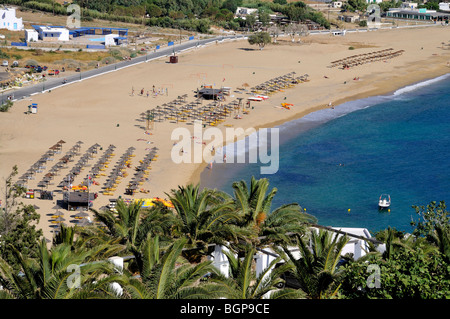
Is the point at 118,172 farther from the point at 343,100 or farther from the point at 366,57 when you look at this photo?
the point at 366,57

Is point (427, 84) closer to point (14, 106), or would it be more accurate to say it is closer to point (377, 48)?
point (377, 48)

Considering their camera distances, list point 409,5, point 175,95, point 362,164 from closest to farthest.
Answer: point 362,164 → point 175,95 → point 409,5

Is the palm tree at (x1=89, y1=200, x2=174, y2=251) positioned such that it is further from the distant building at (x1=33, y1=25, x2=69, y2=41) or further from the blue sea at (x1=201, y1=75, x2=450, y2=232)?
the distant building at (x1=33, y1=25, x2=69, y2=41)

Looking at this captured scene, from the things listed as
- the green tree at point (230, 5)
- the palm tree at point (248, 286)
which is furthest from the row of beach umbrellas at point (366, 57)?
the palm tree at point (248, 286)

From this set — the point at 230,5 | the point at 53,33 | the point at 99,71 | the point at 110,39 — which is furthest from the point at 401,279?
the point at 230,5

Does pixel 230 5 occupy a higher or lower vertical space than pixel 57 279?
higher

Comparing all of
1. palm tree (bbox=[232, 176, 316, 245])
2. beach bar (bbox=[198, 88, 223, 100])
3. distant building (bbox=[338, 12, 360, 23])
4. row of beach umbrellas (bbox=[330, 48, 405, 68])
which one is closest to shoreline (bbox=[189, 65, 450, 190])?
beach bar (bbox=[198, 88, 223, 100])
